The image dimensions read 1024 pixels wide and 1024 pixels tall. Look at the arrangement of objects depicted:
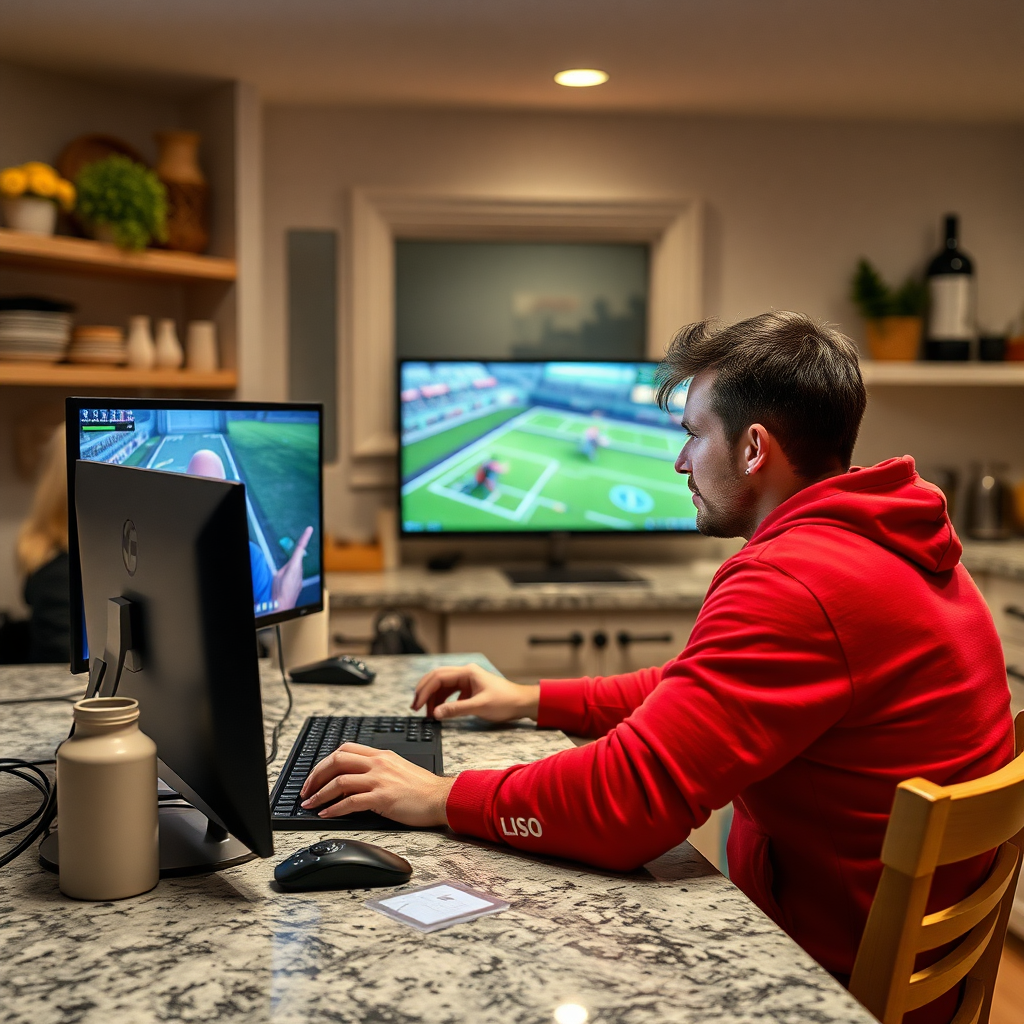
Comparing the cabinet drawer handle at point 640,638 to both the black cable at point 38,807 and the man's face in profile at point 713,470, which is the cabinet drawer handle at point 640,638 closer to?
the man's face in profile at point 713,470

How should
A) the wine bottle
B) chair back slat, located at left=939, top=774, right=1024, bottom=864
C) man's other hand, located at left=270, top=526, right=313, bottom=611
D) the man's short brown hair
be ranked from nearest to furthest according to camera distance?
1. chair back slat, located at left=939, top=774, right=1024, bottom=864
2. the man's short brown hair
3. man's other hand, located at left=270, top=526, right=313, bottom=611
4. the wine bottle

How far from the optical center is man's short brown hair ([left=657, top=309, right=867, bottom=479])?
1.29m

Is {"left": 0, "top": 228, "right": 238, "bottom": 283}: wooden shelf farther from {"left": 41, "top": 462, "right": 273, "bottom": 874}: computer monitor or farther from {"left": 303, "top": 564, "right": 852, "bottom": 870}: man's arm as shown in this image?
{"left": 303, "top": 564, "right": 852, "bottom": 870}: man's arm

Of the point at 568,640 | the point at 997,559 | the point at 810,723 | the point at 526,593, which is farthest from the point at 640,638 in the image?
the point at 810,723

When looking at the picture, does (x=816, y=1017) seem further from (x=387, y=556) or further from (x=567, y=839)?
(x=387, y=556)

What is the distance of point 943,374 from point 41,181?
2840 mm

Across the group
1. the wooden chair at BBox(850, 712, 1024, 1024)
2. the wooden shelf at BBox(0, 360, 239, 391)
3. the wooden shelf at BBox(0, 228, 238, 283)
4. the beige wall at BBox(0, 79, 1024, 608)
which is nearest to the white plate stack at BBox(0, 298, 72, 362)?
the wooden shelf at BBox(0, 360, 239, 391)

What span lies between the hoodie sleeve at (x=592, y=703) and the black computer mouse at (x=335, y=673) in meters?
0.42

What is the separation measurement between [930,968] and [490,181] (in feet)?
10.2

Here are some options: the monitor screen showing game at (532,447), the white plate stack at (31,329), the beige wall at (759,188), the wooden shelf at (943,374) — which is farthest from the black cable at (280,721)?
the wooden shelf at (943,374)

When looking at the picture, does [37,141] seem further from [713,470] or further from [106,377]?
[713,470]

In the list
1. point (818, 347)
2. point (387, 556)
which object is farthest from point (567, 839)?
point (387, 556)

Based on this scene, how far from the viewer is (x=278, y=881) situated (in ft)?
3.42

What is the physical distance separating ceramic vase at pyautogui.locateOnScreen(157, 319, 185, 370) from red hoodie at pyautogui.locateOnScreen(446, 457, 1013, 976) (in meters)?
2.48
